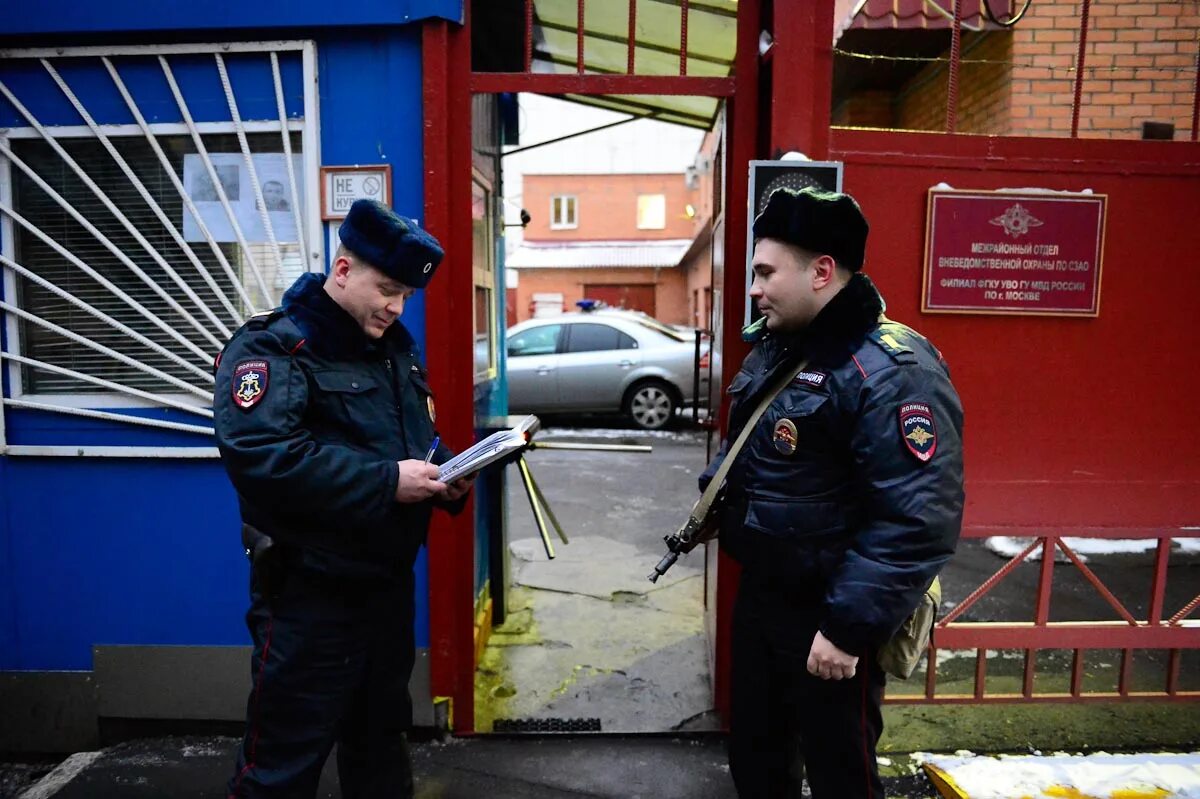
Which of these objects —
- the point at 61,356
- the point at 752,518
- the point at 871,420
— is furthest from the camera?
the point at 61,356

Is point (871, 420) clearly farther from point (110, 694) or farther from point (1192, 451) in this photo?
point (110, 694)

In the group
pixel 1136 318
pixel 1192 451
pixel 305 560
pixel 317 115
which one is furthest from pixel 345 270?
pixel 1192 451

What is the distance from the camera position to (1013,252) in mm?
2746

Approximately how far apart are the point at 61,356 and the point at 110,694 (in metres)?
1.33

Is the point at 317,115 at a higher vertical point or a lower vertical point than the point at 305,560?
higher

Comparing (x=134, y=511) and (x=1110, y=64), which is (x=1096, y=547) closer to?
(x=1110, y=64)

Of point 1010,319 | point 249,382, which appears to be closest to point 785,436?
point 249,382

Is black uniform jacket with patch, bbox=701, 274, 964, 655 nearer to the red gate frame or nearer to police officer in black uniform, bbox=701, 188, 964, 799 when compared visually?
police officer in black uniform, bbox=701, 188, 964, 799

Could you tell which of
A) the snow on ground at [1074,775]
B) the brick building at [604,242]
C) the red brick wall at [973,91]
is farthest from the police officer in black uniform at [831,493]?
the brick building at [604,242]

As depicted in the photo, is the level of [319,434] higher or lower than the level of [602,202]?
lower

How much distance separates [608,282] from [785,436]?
24334 millimetres

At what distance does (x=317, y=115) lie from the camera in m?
2.76

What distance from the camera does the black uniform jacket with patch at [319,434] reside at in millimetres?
1824

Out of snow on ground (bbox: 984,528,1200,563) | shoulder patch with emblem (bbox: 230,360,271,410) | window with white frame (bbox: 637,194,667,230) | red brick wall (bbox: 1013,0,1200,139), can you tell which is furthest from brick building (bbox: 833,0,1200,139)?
window with white frame (bbox: 637,194,667,230)
